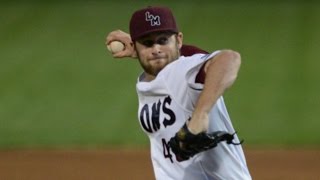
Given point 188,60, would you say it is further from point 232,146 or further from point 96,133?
point 96,133

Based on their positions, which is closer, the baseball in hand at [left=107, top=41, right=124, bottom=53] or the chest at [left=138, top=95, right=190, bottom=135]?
the chest at [left=138, top=95, right=190, bottom=135]

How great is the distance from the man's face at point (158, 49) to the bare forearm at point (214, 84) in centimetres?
45

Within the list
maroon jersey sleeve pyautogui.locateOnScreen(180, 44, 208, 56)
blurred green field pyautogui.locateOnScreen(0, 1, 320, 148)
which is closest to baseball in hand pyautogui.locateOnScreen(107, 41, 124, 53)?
maroon jersey sleeve pyautogui.locateOnScreen(180, 44, 208, 56)

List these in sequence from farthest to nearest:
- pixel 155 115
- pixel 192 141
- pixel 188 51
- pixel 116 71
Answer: pixel 116 71 → pixel 188 51 → pixel 155 115 → pixel 192 141

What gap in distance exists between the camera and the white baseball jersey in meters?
3.98

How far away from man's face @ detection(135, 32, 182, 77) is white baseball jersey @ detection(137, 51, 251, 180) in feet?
0.13

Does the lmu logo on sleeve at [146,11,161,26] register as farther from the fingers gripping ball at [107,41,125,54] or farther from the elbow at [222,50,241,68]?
the fingers gripping ball at [107,41,125,54]

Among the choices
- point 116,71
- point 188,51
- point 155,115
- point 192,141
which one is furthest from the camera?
point 116,71

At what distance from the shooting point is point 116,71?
13164 mm

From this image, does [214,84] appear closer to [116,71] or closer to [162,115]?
[162,115]

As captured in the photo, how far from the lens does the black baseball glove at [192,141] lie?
11.5 ft

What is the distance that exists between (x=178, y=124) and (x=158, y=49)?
1.24 feet

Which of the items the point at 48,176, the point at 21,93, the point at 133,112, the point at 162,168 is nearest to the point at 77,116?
the point at 133,112

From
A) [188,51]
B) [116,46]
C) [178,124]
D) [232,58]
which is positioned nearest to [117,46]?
[116,46]
